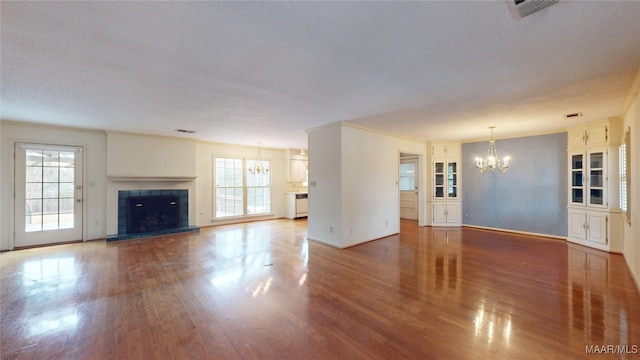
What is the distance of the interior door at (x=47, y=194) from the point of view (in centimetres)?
507

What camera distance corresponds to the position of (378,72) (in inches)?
106

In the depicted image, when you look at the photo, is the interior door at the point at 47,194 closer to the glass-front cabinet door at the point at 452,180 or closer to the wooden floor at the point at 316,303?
the wooden floor at the point at 316,303

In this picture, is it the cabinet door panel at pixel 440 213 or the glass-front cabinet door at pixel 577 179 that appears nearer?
the glass-front cabinet door at pixel 577 179

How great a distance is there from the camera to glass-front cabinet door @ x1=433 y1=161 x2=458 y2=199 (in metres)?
7.41

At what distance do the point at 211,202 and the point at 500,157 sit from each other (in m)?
8.29

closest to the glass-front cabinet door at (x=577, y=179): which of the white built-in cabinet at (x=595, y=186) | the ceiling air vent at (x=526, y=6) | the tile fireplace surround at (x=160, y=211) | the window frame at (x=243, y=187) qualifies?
the white built-in cabinet at (x=595, y=186)

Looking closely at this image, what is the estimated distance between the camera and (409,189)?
347 inches

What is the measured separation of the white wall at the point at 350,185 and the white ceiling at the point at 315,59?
95 cm

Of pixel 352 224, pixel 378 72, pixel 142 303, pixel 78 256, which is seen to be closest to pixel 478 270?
pixel 352 224

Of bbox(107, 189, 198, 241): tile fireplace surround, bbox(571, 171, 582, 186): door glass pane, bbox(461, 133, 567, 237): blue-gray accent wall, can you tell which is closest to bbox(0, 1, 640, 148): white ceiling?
bbox(571, 171, 582, 186): door glass pane

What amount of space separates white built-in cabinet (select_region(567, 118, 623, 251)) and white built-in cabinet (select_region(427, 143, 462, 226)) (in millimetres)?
2355

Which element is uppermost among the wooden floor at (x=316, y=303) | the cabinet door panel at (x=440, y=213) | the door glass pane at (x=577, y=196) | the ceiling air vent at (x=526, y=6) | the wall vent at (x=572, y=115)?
the wall vent at (x=572, y=115)

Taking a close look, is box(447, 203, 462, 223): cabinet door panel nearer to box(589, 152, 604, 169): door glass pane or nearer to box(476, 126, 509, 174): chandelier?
box(476, 126, 509, 174): chandelier

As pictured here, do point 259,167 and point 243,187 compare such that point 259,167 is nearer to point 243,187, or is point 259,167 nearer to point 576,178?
point 243,187
